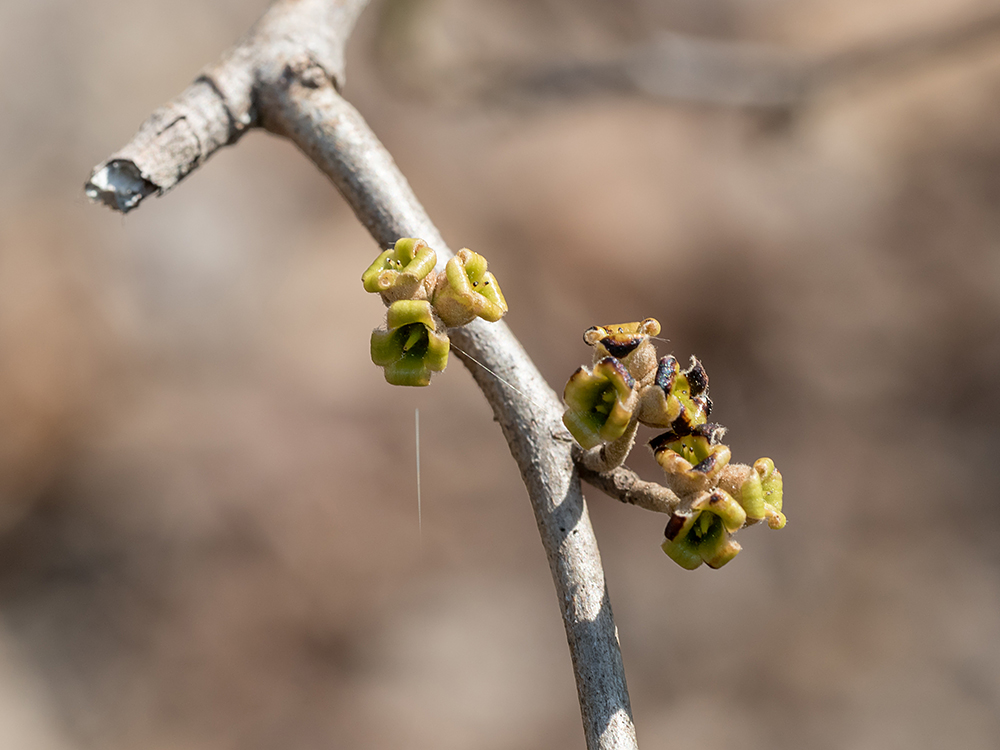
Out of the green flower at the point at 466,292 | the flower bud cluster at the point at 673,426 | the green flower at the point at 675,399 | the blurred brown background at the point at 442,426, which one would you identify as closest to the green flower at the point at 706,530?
the flower bud cluster at the point at 673,426

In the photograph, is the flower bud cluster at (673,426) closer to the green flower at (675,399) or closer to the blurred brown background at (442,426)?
the green flower at (675,399)

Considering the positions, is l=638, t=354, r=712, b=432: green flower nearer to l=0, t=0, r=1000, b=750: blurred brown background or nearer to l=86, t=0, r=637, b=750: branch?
l=86, t=0, r=637, b=750: branch

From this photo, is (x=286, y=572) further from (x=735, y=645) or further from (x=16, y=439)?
(x=735, y=645)

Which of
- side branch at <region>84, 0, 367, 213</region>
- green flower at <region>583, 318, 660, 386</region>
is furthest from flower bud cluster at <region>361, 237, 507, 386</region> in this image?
side branch at <region>84, 0, 367, 213</region>

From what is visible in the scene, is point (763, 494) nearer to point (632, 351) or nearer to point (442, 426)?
point (632, 351)

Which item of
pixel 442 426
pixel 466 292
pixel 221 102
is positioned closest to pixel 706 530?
pixel 466 292

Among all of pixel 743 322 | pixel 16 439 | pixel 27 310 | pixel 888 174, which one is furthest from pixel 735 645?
pixel 27 310
